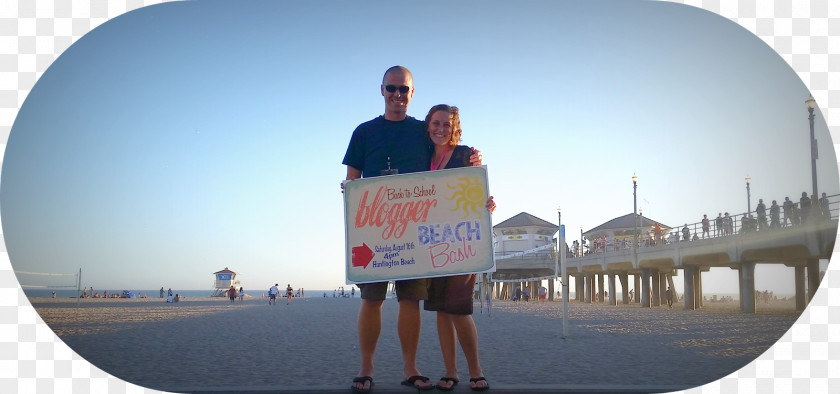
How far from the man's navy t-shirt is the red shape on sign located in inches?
20.4

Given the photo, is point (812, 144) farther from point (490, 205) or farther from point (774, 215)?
point (490, 205)

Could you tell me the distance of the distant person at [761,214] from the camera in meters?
5.85

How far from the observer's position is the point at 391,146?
14.9ft

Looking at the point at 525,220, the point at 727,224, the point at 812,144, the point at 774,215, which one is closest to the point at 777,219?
the point at 774,215

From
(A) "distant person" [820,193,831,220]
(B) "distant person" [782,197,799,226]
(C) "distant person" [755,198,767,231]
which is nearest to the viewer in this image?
(A) "distant person" [820,193,831,220]

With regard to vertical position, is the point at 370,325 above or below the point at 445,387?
above

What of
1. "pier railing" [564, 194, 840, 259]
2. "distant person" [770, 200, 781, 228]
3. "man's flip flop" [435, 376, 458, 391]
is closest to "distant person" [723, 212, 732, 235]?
"pier railing" [564, 194, 840, 259]

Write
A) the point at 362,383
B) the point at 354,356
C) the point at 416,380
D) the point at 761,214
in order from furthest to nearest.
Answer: the point at 761,214, the point at 354,356, the point at 416,380, the point at 362,383

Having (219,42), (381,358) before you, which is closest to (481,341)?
(381,358)

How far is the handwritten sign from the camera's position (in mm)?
4363

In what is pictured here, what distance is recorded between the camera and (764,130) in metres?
5.29

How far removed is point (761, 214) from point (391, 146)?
377 centimetres

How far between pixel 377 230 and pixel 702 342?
4034 mm

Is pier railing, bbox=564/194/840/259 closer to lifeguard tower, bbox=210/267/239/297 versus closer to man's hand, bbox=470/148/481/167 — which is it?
man's hand, bbox=470/148/481/167
